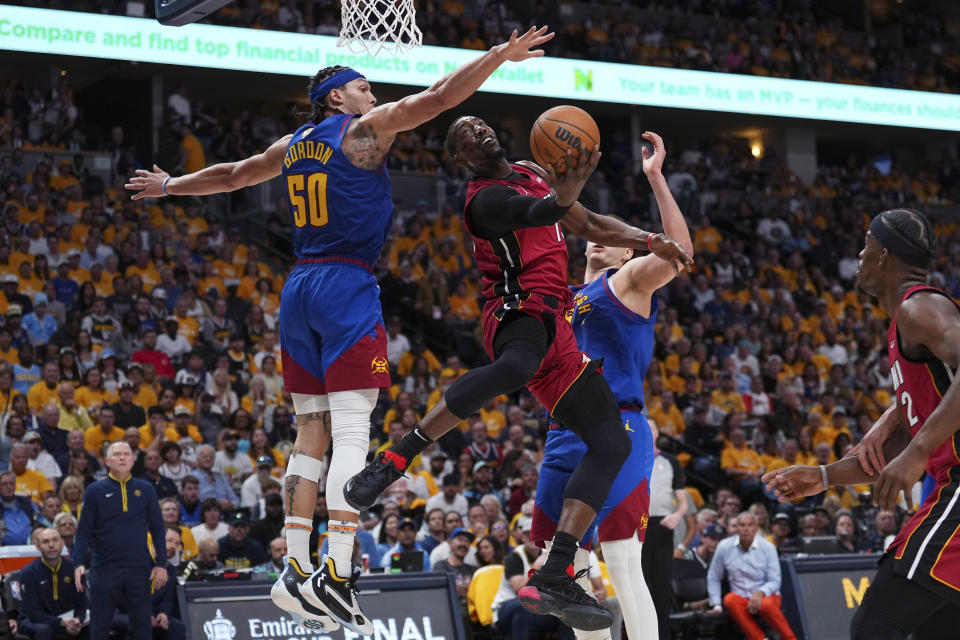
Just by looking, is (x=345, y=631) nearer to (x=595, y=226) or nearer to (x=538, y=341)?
(x=538, y=341)

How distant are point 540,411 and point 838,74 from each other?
1480 cm

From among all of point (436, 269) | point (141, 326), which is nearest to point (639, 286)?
point (141, 326)

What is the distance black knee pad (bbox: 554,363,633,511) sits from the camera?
6004 mm

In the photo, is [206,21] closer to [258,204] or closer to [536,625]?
[258,204]

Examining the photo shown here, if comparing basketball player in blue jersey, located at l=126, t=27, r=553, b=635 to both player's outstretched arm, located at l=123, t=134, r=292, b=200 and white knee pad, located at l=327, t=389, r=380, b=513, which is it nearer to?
white knee pad, located at l=327, t=389, r=380, b=513

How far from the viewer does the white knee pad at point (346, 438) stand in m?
5.99

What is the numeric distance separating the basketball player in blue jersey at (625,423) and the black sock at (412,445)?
4.36 ft

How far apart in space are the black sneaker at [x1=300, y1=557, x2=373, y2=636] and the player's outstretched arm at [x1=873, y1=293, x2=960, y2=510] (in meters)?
2.49

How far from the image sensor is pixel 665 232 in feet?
21.8

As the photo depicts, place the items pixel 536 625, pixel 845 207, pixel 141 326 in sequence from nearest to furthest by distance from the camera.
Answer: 1. pixel 536 625
2. pixel 141 326
3. pixel 845 207

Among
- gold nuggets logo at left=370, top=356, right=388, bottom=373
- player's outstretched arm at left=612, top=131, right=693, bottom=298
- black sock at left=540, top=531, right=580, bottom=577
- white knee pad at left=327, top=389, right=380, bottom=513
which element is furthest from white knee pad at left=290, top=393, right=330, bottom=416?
player's outstretched arm at left=612, top=131, right=693, bottom=298

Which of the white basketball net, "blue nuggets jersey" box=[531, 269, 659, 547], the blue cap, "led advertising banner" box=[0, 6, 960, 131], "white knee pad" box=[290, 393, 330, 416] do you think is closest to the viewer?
"white knee pad" box=[290, 393, 330, 416]

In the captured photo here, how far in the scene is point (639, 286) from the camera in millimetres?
7102

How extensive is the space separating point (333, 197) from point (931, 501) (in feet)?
10.3
